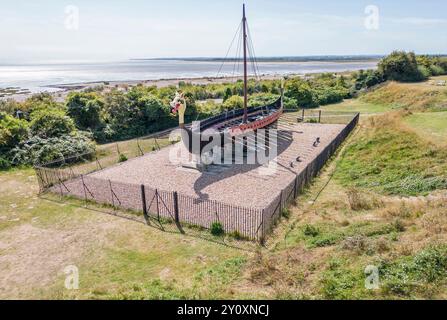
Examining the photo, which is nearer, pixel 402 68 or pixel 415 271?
pixel 415 271

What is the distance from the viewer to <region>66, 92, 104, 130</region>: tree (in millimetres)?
28234

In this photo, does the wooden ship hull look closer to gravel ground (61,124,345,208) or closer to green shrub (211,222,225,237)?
gravel ground (61,124,345,208)

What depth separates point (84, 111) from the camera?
2816cm

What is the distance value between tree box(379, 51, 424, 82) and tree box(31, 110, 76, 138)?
161ft

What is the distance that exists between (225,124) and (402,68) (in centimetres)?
4152

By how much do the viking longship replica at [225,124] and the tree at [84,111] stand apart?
10799 millimetres

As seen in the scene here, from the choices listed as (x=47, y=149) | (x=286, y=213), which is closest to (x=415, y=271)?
(x=286, y=213)

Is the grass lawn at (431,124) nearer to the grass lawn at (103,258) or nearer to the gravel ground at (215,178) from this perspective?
the gravel ground at (215,178)

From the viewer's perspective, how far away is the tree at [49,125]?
77.7 feet

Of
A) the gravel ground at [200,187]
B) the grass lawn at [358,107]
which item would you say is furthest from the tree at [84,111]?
the grass lawn at [358,107]

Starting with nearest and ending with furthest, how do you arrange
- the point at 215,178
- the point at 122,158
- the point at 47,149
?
the point at 215,178
the point at 122,158
the point at 47,149

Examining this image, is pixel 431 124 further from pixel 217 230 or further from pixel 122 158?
pixel 122 158

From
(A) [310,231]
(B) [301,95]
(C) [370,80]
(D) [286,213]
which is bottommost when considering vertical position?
(D) [286,213]
